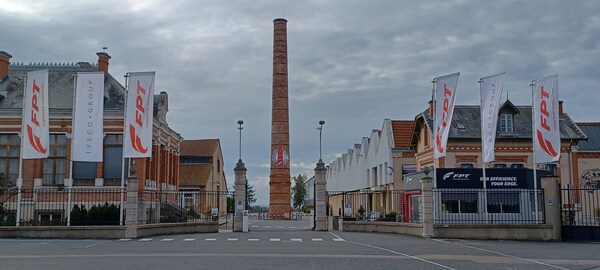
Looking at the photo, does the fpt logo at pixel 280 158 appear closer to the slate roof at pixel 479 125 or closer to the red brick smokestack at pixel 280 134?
the red brick smokestack at pixel 280 134

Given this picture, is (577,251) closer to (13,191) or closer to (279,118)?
(13,191)

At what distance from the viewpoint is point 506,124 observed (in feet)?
134

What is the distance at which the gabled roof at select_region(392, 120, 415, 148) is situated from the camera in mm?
52844

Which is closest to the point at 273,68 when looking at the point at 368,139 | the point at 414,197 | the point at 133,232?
the point at 368,139

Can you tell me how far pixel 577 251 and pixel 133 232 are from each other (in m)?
16.2

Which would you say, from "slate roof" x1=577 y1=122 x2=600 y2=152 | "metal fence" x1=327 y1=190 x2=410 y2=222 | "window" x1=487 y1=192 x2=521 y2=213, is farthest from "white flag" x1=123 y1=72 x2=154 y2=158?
"slate roof" x1=577 y1=122 x2=600 y2=152

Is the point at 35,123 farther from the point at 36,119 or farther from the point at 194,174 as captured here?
the point at 194,174

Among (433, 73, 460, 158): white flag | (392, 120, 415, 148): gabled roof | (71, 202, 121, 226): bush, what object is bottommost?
(71, 202, 121, 226): bush

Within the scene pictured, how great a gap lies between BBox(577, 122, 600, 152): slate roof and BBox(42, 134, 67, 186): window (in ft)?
105

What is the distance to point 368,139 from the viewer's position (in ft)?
216

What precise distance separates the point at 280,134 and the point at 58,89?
2750 cm

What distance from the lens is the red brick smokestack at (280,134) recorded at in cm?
6300

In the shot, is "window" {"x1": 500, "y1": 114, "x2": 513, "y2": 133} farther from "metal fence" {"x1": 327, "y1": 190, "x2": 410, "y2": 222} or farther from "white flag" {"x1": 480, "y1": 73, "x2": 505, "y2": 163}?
"white flag" {"x1": 480, "y1": 73, "x2": 505, "y2": 163}

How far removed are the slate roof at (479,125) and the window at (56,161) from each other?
888 inches
